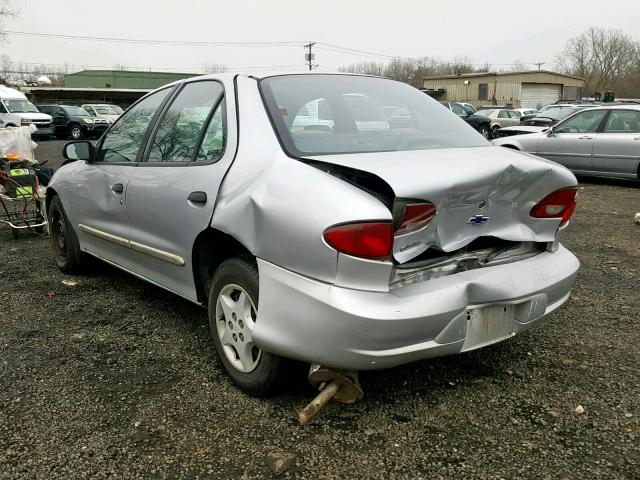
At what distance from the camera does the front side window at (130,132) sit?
3756mm

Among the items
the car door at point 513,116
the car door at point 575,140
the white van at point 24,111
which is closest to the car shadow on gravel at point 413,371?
the car door at point 575,140

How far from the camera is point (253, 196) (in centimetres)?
250

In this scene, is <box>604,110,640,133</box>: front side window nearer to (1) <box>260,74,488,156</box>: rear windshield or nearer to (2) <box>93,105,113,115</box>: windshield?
(1) <box>260,74,488,156</box>: rear windshield

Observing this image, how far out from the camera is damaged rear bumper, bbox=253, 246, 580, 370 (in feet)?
7.16

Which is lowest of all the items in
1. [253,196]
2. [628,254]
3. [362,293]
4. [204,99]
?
[628,254]

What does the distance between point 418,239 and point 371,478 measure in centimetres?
95

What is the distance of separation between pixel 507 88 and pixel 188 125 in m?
51.9

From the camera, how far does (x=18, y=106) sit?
2647cm

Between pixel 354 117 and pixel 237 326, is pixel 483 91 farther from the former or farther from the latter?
pixel 237 326

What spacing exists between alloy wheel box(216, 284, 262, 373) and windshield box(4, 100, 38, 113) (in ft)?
89.2

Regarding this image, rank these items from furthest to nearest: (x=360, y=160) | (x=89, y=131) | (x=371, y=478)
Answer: (x=89, y=131), (x=360, y=160), (x=371, y=478)

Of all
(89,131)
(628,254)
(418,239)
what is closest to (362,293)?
(418,239)

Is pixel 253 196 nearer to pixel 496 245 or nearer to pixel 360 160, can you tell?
pixel 360 160

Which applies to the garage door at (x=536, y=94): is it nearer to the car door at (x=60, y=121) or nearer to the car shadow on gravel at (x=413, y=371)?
the car door at (x=60, y=121)
